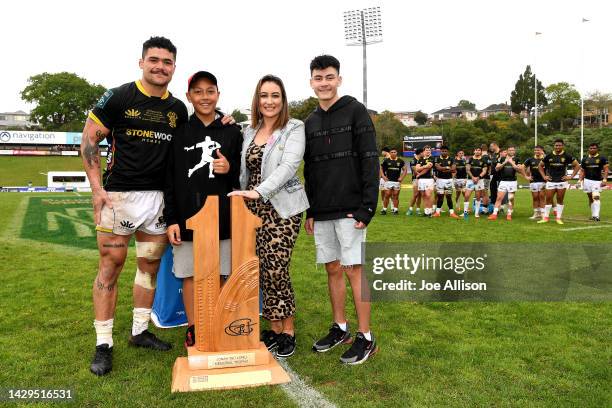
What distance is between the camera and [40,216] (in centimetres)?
1469

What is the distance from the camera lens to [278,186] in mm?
3326

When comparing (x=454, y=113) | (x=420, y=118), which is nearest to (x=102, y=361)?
(x=420, y=118)

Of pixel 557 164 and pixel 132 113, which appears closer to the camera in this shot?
pixel 132 113

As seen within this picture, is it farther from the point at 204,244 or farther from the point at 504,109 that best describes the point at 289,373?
the point at 504,109

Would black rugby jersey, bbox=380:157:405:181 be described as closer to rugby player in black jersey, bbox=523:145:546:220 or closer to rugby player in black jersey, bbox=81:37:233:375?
rugby player in black jersey, bbox=523:145:546:220

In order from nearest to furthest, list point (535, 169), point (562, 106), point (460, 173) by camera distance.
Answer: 1. point (535, 169)
2. point (460, 173)
3. point (562, 106)

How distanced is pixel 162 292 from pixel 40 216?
494 inches

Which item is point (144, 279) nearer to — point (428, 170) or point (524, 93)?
point (428, 170)

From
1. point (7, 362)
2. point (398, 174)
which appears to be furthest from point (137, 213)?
point (398, 174)

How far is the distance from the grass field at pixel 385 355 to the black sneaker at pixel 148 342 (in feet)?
0.28

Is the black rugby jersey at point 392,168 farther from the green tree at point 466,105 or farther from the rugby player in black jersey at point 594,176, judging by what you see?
the green tree at point 466,105

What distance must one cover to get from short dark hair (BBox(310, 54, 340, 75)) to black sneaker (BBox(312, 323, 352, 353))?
2.09 m

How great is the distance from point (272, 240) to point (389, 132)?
68748 mm

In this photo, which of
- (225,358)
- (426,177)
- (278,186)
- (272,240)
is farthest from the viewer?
(426,177)
